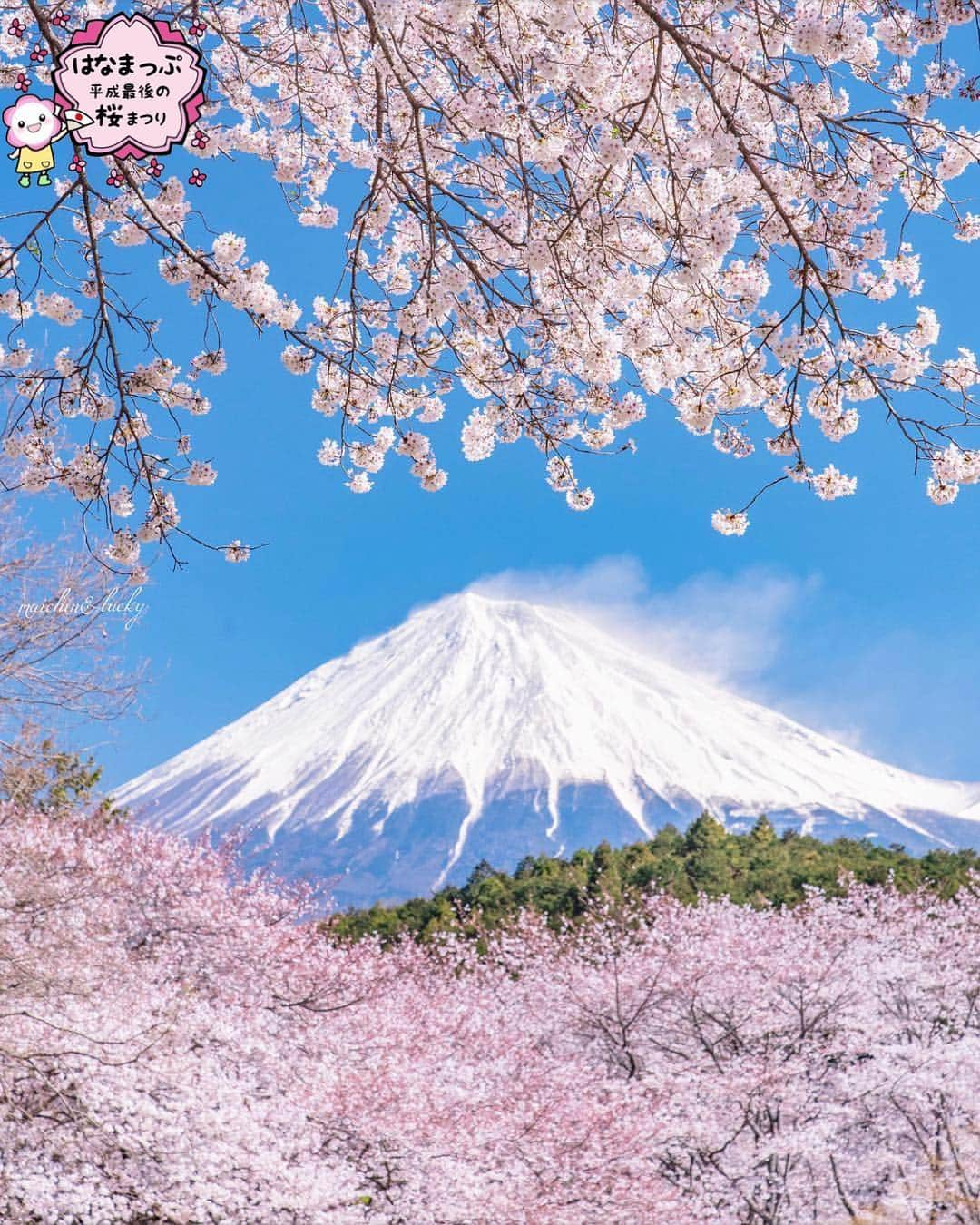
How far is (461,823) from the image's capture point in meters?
126

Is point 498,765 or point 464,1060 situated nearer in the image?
point 464,1060

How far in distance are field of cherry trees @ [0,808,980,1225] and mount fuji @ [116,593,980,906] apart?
98540mm

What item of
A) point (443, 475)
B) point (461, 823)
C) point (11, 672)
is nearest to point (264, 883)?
point (11, 672)

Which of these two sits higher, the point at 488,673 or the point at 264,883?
the point at 488,673

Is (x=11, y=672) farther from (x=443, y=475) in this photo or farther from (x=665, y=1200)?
Answer: (x=665, y=1200)

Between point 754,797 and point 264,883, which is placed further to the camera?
point 754,797

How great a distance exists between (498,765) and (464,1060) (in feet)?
423

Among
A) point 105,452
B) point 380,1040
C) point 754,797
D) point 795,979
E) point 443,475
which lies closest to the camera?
point 105,452

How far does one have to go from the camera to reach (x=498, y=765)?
138375 millimetres

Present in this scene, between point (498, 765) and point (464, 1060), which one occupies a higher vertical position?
point (498, 765)

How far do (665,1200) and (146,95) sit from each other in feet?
27.6

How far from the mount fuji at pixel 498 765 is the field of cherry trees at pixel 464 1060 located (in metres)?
98.5

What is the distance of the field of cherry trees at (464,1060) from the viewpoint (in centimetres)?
789

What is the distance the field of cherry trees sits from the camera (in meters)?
7.89
